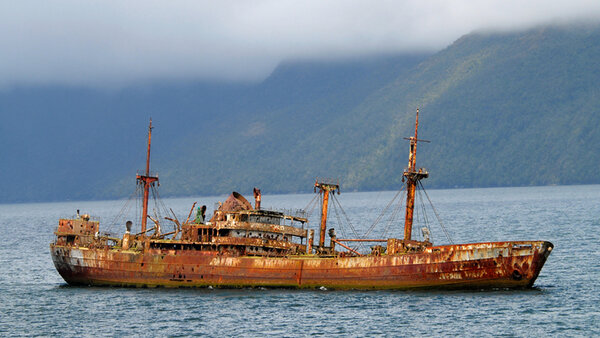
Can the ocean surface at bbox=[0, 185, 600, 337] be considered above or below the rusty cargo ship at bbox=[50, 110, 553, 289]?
below

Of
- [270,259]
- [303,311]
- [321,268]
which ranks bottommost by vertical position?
[303,311]

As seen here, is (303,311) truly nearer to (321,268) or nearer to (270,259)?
(321,268)

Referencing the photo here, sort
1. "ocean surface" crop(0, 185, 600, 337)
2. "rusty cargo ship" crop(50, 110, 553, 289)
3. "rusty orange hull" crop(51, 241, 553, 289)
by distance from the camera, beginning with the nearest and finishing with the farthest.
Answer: "ocean surface" crop(0, 185, 600, 337) → "rusty orange hull" crop(51, 241, 553, 289) → "rusty cargo ship" crop(50, 110, 553, 289)

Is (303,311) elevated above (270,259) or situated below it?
below

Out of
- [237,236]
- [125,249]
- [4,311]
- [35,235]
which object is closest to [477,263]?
[237,236]

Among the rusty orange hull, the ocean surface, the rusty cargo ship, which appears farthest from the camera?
the rusty cargo ship

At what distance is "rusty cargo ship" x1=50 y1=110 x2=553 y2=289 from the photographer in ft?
229

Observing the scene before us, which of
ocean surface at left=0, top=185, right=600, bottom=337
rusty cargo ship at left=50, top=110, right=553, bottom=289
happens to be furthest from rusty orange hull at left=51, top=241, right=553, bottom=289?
ocean surface at left=0, top=185, right=600, bottom=337

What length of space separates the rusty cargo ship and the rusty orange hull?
3.0 inches

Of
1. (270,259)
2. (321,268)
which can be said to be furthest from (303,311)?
(270,259)

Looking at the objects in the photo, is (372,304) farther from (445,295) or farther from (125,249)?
(125,249)

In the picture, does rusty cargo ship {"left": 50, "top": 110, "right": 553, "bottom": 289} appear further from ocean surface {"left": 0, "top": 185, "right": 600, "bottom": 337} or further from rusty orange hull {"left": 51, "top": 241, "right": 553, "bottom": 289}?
ocean surface {"left": 0, "top": 185, "right": 600, "bottom": 337}

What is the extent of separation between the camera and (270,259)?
241 ft

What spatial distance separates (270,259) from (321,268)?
4253mm
